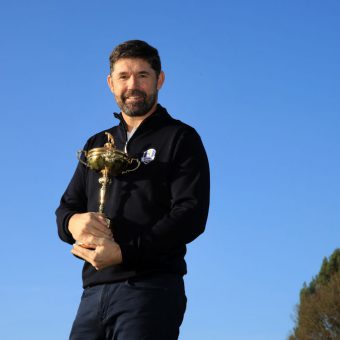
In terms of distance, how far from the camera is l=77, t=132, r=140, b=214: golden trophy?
174 inches

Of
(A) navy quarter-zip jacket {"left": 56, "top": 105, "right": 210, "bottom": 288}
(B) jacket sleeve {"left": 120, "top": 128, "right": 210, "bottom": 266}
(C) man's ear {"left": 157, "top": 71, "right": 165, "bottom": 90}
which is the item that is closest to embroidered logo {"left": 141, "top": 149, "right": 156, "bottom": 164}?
(A) navy quarter-zip jacket {"left": 56, "top": 105, "right": 210, "bottom": 288}

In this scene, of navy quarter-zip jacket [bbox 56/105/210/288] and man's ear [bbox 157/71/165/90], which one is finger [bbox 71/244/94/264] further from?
man's ear [bbox 157/71/165/90]

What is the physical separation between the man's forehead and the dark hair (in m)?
0.02

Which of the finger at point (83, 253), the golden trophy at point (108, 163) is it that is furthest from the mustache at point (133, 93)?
the finger at point (83, 253)

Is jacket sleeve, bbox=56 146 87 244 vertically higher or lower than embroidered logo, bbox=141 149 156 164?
lower

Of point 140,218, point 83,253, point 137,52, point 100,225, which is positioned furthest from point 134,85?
point 83,253

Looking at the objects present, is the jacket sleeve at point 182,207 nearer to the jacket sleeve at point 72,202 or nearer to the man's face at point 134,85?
the man's face at point 134,85

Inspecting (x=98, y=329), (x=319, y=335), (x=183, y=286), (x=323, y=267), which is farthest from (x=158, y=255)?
(x=323, y=267)

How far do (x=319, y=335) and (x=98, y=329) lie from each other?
43.6m

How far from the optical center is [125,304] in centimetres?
403

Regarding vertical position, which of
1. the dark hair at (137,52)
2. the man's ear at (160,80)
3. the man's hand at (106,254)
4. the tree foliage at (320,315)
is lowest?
the man's hand at (106,254)

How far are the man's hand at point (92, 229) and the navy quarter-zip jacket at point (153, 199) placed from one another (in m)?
0.10

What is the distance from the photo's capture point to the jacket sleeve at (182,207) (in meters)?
4.07

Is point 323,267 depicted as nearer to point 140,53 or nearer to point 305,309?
point 305,309
